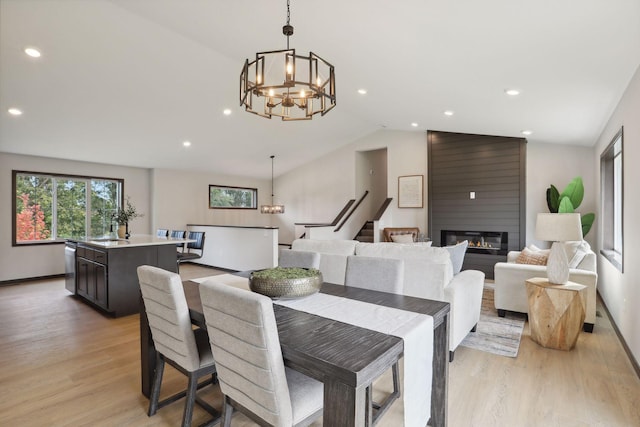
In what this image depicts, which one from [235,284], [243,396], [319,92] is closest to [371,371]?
[243,396]

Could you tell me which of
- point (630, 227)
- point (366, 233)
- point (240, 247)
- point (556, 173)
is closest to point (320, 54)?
point (630, 227)

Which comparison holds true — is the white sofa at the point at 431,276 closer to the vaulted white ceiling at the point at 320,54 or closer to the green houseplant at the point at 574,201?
the vaulted white ceiling at the point at 320,54

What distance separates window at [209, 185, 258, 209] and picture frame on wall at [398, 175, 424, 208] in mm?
4313

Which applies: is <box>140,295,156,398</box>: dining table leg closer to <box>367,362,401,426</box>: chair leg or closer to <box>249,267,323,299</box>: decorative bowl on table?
<box>249,267,323,299</box>: decorative bowl on table

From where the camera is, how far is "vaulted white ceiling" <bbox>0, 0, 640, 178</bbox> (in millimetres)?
2400

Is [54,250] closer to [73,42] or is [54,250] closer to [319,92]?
[73,42]

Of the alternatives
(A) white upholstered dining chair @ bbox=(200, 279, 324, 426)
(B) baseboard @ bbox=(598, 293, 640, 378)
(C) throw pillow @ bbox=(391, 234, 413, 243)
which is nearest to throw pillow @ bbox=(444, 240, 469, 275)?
(B) baseboard @ bbox=(598, 293, 640, 378)

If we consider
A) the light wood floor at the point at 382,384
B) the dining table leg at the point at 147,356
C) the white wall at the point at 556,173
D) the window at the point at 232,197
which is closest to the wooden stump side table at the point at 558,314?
the light wood floor at the point at 382,384

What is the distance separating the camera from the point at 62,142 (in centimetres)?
555

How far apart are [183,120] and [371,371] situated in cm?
543

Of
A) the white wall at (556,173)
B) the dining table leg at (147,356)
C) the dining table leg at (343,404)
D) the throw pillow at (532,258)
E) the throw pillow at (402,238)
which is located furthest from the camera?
the throw pillow at (402,238)

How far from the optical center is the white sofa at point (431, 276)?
2846 mm

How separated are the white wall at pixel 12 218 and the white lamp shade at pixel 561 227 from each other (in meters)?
7.53

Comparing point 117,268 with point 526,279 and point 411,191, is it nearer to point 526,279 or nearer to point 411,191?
point 526,279
